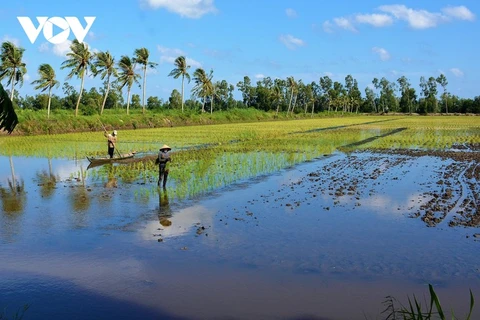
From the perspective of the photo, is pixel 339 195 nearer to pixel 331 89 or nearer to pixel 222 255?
pixel 222 255

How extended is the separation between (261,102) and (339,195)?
2978 inches

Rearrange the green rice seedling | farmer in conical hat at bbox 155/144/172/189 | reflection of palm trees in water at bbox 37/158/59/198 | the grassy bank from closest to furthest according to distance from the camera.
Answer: the green rice seedling, farmer in conical hat at bbox 155/144/172/189, reflection of palm trees in water at bbox 37/158/59/198, the grassy bank

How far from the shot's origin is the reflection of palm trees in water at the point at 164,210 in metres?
8.82

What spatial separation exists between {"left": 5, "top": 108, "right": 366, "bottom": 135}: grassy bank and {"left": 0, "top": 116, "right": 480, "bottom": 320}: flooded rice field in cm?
2125

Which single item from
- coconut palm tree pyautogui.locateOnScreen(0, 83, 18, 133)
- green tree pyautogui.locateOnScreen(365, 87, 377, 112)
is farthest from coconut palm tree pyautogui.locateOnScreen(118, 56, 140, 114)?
green tree pyautogui.locateOnScreen(365, 87, 377, 112)

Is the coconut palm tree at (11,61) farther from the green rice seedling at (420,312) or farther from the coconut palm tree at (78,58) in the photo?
the green rice seedling at (420,312)

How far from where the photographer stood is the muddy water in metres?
5.34

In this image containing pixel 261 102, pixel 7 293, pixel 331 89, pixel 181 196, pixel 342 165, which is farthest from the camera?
pixel 331 89

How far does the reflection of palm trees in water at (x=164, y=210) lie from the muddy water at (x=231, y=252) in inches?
0.9

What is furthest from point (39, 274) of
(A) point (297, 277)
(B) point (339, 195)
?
(B) point (339, 195)

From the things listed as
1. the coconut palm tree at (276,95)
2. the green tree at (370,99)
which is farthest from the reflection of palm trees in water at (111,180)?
the green tree at (370,99)

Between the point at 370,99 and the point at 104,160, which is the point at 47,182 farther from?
the point at 370,99

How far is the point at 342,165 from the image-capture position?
17.0 m

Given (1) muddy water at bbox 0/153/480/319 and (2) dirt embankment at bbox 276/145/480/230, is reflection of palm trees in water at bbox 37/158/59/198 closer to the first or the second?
(1) muddy water at bbox 0/153/480/319
